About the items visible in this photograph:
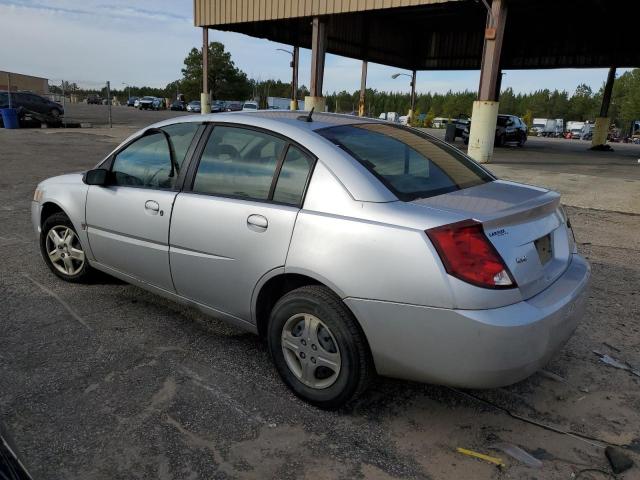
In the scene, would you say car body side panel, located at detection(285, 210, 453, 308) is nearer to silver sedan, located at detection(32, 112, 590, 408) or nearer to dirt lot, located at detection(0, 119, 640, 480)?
silver sedan, located at detection(32, 112, 590, 408)

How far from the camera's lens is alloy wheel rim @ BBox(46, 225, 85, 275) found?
13.5ft

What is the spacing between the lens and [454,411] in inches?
106

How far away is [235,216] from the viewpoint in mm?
2852


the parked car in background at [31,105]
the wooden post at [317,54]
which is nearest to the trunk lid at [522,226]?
the wooden post at [317,54]

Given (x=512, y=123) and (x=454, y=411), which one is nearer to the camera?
(x=454, y=411)

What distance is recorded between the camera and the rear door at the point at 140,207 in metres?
3.29

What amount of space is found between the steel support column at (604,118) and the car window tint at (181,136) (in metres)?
26.4

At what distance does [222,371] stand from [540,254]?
1.88m

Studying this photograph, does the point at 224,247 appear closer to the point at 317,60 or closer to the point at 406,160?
the point at 406,160

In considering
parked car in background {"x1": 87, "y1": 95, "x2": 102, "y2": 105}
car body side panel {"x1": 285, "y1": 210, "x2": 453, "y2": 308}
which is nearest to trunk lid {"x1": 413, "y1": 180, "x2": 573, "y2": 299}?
car body side panel {"x1": 285, "y1": 210, "x2": 453, "y2": 308}

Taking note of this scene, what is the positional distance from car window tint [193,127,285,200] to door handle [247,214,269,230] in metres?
0.13

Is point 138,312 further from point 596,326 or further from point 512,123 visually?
point 512,123

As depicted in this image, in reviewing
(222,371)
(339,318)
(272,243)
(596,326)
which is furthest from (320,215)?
(596,326)

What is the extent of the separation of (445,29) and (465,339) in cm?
2866
